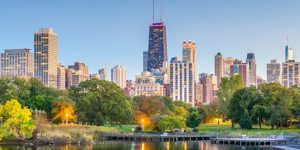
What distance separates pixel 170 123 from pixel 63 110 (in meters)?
20.3

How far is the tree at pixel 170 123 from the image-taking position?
9669 cm

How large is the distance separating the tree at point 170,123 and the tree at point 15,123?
27.4 metres

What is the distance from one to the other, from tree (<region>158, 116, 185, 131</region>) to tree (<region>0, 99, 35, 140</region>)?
27.4 m

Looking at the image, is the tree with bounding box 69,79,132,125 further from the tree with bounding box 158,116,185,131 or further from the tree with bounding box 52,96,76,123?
the tree with bounding box 158,116,185,131

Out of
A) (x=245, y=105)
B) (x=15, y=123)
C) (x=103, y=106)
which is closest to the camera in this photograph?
(x=15, y=123)

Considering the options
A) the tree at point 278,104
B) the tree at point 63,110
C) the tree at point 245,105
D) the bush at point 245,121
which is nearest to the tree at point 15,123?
the tree at point 63,110

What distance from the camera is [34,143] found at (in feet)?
249

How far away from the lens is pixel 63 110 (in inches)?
3962

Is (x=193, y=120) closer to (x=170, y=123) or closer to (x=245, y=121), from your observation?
(x=245, y=121)

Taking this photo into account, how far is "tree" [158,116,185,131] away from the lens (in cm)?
9669

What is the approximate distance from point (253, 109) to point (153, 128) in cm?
1886

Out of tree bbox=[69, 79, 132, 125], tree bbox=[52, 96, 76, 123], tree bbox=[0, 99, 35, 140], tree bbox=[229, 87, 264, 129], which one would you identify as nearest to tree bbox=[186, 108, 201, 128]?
tree bbox=[229, 87, 264, 129]

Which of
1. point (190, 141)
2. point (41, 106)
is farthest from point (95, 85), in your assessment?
point (190, 141)

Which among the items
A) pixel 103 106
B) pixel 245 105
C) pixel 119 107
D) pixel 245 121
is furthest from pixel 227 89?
pixel 103 106
